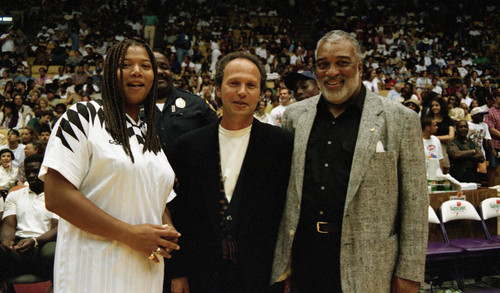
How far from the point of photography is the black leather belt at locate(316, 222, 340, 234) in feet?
6.53

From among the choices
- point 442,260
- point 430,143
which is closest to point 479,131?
point 430,143

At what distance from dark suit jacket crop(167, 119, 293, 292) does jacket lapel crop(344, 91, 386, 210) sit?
330mm

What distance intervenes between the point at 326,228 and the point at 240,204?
415 mm

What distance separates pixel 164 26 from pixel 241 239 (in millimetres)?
17953

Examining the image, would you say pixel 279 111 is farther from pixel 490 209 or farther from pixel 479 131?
pixel 490 209

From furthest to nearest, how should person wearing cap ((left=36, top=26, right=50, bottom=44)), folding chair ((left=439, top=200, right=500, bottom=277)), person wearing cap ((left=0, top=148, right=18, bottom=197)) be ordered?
person wearing cap ((left=36, top=26, right=50, bottom=44)) < person wearing cap ((left=0, top=148, right=18, bottom=197)) < folding chair ((left=439, top=200, right=500, bottom=277))

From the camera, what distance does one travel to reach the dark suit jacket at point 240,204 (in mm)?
1996

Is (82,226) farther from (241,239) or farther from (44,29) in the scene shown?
(44,29)

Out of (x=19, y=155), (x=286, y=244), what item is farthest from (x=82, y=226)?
(x=19, y=155)

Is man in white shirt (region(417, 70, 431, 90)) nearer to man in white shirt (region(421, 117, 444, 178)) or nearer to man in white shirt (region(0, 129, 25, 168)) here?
man in white shirt (region(421, 117, 444, 178))

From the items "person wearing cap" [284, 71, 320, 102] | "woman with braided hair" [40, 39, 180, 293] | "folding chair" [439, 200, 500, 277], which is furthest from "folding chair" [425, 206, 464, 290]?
"woman with braided hair" [40, 39, 180, 293]

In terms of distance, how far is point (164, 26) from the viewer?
18625 millimetres

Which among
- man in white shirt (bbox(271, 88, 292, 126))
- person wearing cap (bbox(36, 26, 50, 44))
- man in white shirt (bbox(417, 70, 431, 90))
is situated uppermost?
person wearing cap (bbox(36, 26, 50, 44))

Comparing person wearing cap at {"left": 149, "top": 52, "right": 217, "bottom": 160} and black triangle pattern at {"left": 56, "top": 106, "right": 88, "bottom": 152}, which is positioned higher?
person wearing cap at {"left": 149, "top": 52, "right": 217, "bottom": 160}
